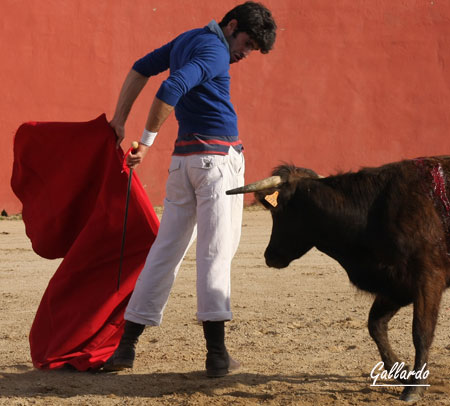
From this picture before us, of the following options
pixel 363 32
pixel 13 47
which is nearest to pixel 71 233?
pixel 13 47

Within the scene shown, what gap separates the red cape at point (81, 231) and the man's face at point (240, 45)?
86 cm

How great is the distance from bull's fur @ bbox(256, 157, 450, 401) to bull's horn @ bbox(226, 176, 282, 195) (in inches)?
1.4

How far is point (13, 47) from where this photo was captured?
444 inches

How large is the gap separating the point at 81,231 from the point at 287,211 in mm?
1159

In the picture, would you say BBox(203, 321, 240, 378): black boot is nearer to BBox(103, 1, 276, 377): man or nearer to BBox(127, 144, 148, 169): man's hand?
BBox(103, 1, 276, 377): man

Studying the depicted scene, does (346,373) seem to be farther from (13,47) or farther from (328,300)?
(13,47)

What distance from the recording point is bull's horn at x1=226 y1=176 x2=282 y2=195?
12.5ft

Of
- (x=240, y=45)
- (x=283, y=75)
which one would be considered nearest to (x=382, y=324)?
(x=240, y=45)

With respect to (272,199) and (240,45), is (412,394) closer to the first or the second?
(272,199)

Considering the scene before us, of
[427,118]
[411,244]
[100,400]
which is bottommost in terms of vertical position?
[100,400]

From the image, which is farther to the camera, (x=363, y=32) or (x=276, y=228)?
(x=363, y=32)

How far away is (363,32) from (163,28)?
10.8 ft

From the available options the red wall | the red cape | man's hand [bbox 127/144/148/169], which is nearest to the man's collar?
man's hand [bbox 127/144/148/169]
